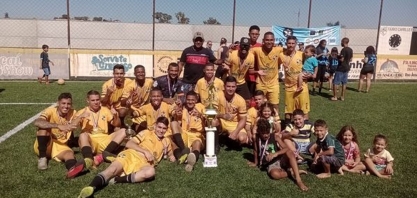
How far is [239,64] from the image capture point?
7102 mm

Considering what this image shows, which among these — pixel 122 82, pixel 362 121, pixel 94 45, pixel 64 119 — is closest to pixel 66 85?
pixel 122 82

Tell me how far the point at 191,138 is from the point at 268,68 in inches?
85.4

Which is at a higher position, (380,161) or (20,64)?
(20,64)

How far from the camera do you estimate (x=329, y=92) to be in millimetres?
14906

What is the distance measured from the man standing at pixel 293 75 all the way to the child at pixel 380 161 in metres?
2.09

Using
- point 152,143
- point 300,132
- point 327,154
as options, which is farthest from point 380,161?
point 152,143

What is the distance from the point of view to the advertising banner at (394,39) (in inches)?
1174

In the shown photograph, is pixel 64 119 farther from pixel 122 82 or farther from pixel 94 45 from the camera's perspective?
pixel 94 45

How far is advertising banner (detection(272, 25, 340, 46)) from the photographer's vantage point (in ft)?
71.0

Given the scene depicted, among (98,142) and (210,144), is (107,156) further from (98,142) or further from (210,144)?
(210,144)

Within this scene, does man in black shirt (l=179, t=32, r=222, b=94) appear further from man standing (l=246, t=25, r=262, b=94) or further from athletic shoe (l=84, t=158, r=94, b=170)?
athletic shoe (l=84, t=158, r=94, b=170)

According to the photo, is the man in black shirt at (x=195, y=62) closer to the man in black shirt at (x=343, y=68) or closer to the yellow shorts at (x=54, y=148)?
the yellow shorts at (x=54, y=148)

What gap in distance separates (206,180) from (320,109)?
22.2 feet

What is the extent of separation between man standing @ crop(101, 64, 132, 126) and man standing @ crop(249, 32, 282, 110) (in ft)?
8.57
